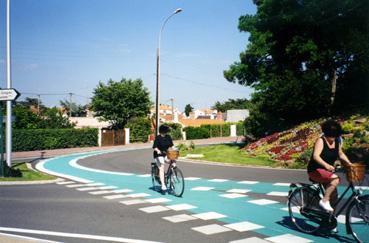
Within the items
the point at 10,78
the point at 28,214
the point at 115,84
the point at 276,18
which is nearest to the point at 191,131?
the point at 115,84

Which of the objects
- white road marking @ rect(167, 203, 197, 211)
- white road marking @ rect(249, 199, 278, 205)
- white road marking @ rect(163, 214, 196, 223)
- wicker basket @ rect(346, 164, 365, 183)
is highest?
wicker basket @ rect(346, 164, 365, 183)

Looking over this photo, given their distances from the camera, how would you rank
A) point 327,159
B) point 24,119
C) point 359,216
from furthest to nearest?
point 24,119
point 327,159
point 359,216

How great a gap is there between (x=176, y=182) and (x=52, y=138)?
89.6ft

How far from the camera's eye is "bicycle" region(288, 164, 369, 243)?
5504 millimetres

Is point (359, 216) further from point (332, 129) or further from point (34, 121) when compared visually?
point (34, 121)

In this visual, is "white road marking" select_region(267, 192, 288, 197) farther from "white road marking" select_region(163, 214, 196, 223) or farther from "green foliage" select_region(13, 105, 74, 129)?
"green foliage" select_region(13, 105, 74, 129)

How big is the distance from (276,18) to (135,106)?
24.3m

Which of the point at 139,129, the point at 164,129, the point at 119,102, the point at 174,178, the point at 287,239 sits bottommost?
the point at 287,239

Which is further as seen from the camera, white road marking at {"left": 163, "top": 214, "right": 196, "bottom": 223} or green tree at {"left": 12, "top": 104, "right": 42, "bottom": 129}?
green tree at {"left": 12, "top": 104, "right": 42, "bottom": 129}

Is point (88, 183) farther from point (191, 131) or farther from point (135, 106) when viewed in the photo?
→ point (191, 131)

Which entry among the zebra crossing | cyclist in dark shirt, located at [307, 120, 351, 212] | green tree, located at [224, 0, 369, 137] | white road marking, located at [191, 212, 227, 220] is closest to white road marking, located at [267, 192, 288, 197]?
the zebra crossing

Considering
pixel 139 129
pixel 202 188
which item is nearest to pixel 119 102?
pixel 139 129

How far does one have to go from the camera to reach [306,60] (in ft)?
94.0

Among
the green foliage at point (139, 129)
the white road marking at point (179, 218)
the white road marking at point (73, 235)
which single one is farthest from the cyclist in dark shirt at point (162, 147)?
the green foliage at point (139, 129)
